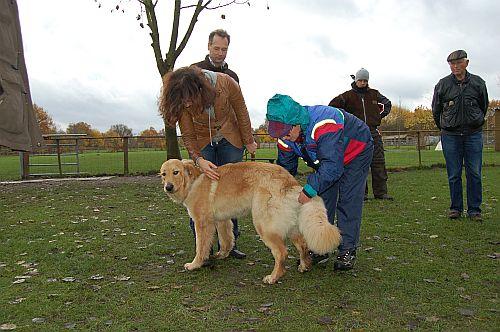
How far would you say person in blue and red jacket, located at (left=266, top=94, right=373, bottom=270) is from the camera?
13.4 ft

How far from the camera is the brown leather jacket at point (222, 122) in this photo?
486cm

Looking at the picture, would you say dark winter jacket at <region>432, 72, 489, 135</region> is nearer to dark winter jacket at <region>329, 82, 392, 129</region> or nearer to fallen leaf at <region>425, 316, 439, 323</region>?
dark winter jacket at <region>329, 82, 392, 129</region>

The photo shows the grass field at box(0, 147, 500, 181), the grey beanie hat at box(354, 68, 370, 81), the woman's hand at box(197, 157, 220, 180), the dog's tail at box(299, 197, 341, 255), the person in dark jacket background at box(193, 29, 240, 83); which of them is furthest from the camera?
the grass field at box(0, 147, 500, 181)

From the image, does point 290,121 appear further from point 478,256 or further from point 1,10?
point 478,256

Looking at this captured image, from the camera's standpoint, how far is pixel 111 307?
12.4 feet

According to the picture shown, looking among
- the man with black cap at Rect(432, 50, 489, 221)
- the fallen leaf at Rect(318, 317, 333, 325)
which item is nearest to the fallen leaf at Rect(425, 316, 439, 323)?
the fallen leaf at Rect(318, 317, 333, 325)

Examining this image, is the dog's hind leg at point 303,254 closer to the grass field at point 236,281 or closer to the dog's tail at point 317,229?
the grass field at point 236,281

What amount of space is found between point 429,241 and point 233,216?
266cm

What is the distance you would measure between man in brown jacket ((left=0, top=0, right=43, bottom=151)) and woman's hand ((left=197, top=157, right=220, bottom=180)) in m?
2.38

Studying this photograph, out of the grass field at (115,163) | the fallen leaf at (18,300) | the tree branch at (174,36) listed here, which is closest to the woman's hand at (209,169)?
the fallen leaf at (18,300)

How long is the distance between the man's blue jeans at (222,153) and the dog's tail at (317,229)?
4.17 ft

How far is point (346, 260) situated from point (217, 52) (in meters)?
2.65

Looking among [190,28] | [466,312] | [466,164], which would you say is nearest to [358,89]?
[466,164]

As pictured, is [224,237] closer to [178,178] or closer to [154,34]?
[178,178]
